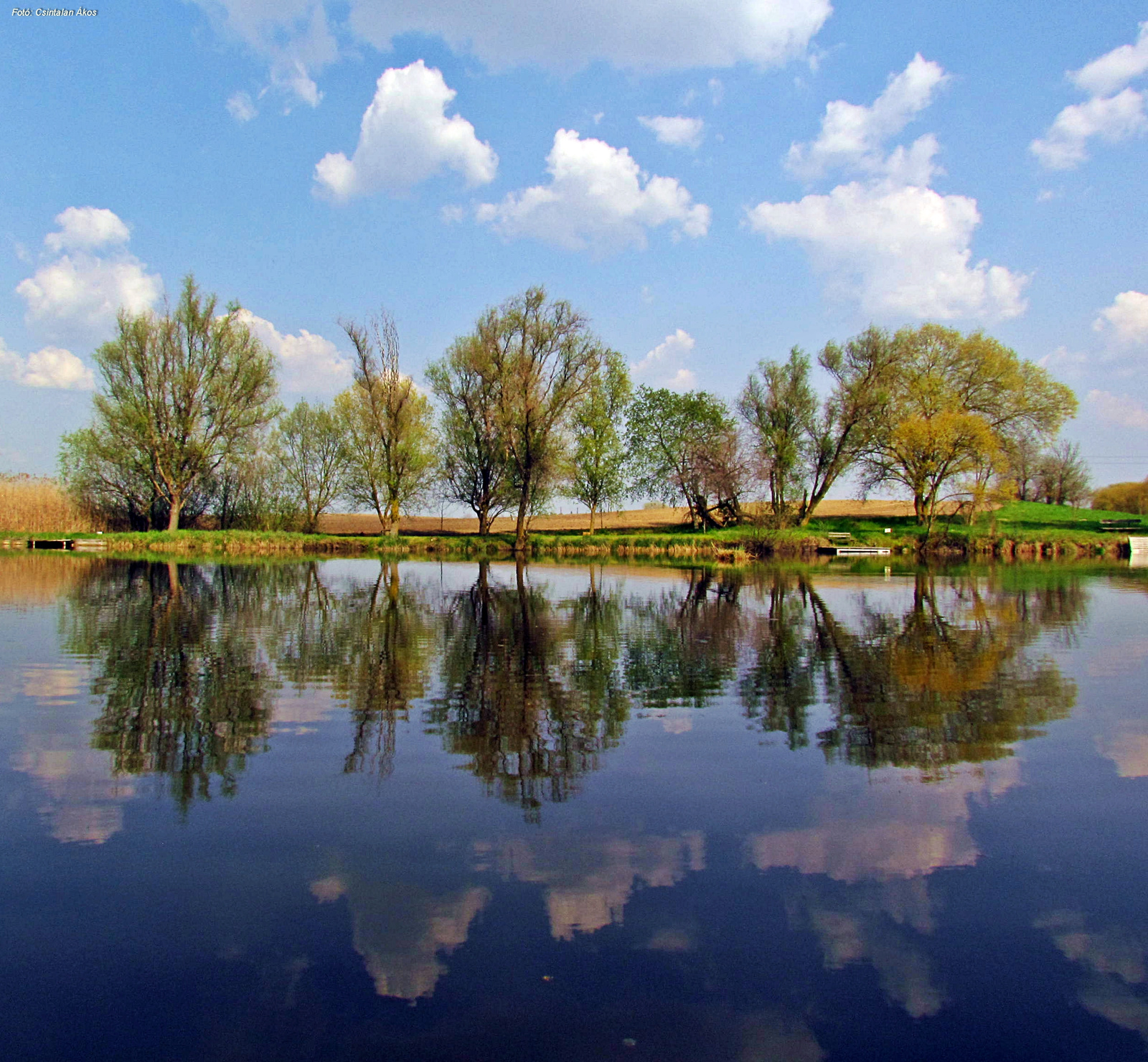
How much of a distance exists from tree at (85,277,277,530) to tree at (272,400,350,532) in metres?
13.8

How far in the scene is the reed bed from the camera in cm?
4659

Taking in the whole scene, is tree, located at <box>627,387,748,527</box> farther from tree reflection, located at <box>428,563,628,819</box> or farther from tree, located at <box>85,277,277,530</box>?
tree reflection, located at <box>428,563,628,819</box>

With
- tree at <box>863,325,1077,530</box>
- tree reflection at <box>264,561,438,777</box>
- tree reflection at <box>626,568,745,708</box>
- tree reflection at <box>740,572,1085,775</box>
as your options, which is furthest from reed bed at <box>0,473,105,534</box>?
tree at <box>863,325,1077,530</box>

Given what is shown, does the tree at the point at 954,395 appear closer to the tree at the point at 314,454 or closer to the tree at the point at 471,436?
the tree at the point at 471,436

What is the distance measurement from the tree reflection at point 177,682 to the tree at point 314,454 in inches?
1788

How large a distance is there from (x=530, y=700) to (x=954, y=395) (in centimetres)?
5528

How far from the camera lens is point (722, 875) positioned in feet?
15.2

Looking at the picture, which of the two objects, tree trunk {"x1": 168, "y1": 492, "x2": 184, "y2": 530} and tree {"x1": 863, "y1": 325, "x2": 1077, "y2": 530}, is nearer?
tree trunk {"x1": 168, "y1": 492, "x2": 184, "y2": 530}

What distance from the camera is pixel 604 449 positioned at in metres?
63.4

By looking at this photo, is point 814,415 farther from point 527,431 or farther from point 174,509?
point 174,509

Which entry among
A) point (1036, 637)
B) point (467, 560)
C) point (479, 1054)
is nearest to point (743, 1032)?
point (479, 1054)

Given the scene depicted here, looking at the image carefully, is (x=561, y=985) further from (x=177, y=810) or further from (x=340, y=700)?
(x=340, y=700)

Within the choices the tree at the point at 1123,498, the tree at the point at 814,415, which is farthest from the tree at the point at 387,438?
the tree at the point at 1123,498

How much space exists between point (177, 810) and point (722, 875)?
A: 143 inches
